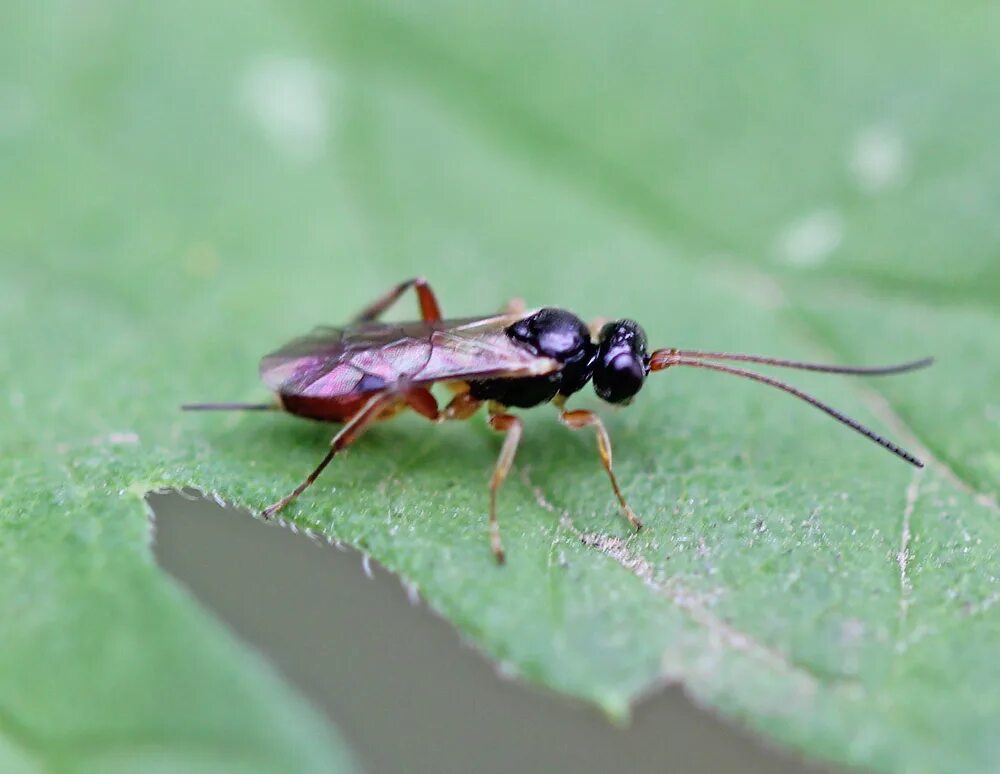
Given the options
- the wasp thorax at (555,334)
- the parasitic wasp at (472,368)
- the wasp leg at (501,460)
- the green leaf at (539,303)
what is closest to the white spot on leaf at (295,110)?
the green leaf at (539,303)

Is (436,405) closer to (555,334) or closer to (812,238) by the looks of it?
(555,334)

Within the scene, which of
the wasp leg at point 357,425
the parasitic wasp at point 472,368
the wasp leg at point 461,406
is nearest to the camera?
the wasp leg at point 357,425

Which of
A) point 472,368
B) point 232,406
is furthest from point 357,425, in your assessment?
point 232,406

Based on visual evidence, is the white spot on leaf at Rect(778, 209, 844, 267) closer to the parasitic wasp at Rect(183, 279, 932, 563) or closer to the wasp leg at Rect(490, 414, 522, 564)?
the parasitic wasp at Rect(183, 279, 932, 563)

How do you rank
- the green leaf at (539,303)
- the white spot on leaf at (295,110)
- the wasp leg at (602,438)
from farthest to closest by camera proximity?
the white spot on leaf at (295,110)
the wasp leg at (602,438)
the green leaf at (539,303)

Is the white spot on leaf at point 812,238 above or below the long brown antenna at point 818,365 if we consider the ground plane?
above

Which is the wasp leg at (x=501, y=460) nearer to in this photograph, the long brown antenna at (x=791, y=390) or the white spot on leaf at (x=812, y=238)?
the long brown antenna at (x=791, y=390)
